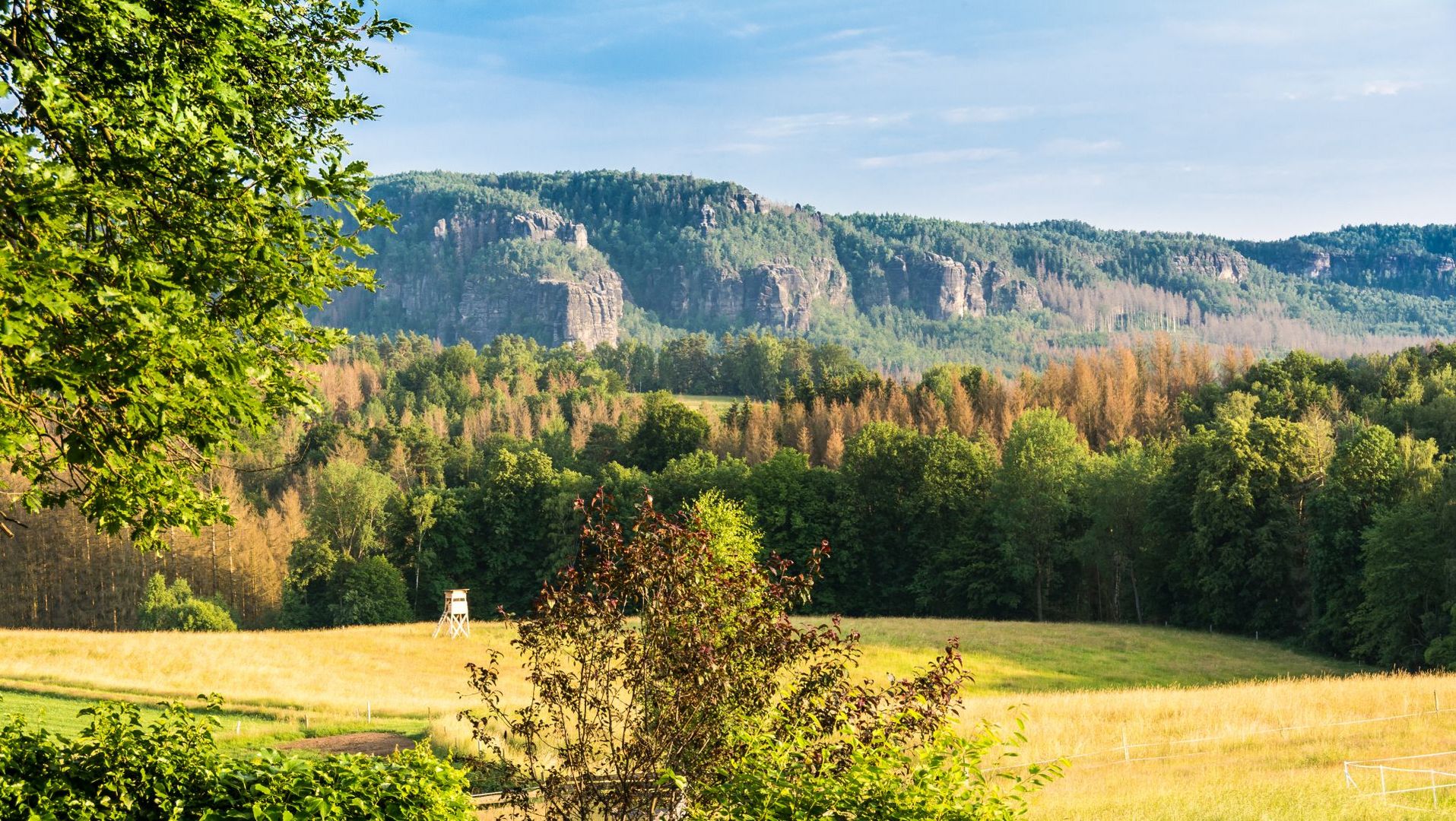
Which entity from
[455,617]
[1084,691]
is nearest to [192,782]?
[1084,691]

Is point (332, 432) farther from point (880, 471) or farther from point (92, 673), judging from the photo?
point (92, 673)

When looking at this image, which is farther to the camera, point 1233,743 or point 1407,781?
point 1233,743

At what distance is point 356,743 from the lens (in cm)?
2711

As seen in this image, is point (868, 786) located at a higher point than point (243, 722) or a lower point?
higher

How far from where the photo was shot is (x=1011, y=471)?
7381 cm

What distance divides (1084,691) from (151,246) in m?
36.5

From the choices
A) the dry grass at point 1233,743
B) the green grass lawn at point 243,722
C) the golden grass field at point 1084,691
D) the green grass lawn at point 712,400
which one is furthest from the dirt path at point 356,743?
the green grass lawn at point 712,400

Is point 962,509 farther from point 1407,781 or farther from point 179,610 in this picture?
point 1407,781

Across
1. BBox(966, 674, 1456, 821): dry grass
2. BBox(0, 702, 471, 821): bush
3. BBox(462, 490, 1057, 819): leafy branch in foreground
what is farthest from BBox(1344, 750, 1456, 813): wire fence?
BBox(0, 702, 471, 821): bush

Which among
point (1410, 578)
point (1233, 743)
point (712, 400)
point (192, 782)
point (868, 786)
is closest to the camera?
point (868, 786)

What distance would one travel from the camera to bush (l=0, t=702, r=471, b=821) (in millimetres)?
7754

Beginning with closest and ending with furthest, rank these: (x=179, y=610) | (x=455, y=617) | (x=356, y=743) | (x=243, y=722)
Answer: (x=356, y=743)
(x=243, y=722)
(x=455, y=617)
(x=179, y=610)

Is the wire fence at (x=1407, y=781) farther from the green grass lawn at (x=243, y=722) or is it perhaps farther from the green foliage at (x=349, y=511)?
the green foliage at (x=349, y=511)

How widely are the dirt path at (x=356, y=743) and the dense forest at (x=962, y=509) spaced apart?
1560 inches
